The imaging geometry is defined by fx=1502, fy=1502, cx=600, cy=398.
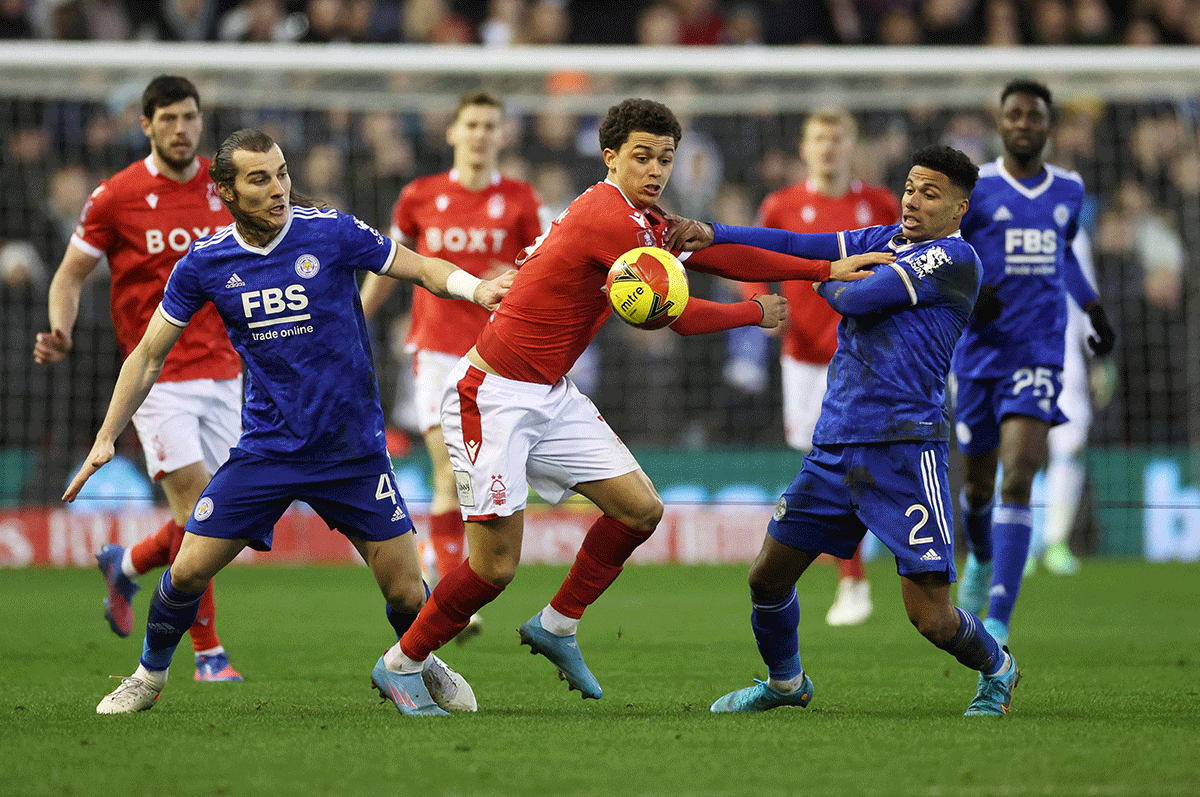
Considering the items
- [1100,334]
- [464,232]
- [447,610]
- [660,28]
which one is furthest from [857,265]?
[660,28]

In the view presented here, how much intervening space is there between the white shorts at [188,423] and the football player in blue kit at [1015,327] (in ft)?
11.3

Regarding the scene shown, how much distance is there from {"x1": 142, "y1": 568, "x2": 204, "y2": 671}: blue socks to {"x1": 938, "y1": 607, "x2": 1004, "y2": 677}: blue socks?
Answer: 104 inches

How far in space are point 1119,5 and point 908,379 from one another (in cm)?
1332

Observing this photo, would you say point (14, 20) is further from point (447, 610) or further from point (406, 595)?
point (447, 610)

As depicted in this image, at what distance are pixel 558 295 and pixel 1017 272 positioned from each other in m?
2.77

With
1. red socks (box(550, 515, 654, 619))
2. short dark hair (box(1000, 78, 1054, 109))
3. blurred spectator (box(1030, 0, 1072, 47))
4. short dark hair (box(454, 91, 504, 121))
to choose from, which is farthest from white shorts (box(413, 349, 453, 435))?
blurred spectator (box(1030, 0, 1072, 47))

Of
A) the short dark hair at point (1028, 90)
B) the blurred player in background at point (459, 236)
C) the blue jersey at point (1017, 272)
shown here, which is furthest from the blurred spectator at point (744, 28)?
the blue jersey at point (1017, 272)

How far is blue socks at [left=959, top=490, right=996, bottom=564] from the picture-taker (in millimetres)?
7387

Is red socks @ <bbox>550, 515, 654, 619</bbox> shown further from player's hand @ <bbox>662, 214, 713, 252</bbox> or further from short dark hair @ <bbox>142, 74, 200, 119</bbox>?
short dark hair @ <bbox>142, 74, 200, 119</bbox>

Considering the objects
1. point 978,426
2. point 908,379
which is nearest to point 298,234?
point 908,379

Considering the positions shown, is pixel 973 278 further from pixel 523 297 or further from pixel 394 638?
pixel 394 638

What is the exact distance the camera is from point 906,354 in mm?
5117

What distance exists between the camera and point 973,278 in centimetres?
516

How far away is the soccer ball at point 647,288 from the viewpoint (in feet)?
16.3
